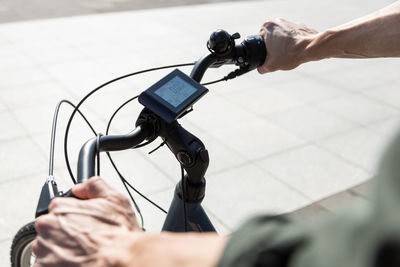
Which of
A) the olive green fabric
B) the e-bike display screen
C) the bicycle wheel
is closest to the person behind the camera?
the olive green fabric

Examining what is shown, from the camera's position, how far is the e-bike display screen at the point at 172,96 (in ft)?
4.90

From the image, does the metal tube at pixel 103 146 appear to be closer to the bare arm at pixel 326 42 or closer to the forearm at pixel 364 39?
the bare arm at pixel 326 42

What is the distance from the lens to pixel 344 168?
13.8ft

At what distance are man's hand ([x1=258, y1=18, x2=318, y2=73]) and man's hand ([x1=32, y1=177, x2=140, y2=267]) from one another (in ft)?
3.00

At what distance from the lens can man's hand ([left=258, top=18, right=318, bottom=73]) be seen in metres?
1.76

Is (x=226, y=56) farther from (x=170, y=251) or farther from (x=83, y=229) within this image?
(x=170, y=251)

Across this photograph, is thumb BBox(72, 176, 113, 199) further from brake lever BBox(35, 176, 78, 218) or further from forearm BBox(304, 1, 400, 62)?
forearm BBox(304, 1, 400, 62)

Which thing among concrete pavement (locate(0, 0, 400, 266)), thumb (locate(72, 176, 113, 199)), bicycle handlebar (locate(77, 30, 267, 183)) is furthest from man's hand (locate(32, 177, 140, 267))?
concrete pavement (locate(0, 0, 400, 266))

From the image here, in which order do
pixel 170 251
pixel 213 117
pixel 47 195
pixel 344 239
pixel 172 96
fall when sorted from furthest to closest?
1. pixel 213 117
2. pixel 172 96
3. pixel 47 195
4. pixel 170 251
5. pixel 344 239

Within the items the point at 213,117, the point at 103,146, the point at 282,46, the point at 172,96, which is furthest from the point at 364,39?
the point at 213,117

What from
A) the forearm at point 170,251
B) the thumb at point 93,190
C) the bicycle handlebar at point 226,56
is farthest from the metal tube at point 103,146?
the forearm at point 170,251

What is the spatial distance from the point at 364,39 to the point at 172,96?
0.66 meters

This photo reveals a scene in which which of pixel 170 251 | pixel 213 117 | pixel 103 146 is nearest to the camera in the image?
pixel 170 251

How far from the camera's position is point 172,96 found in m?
1.52
